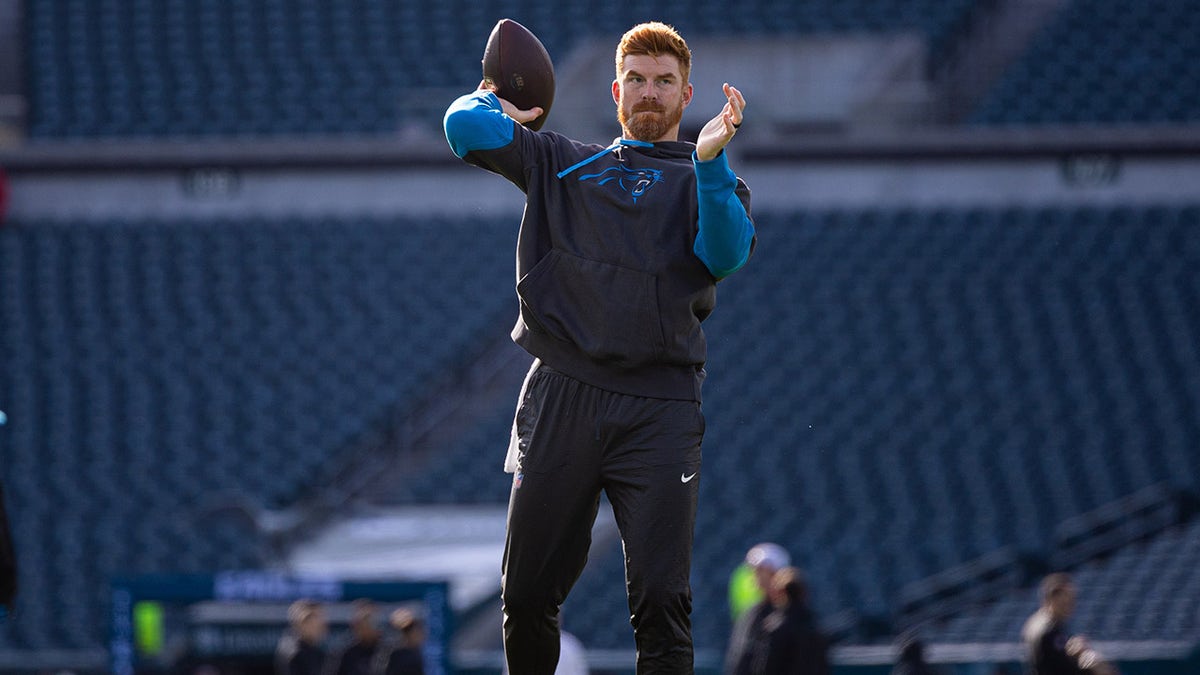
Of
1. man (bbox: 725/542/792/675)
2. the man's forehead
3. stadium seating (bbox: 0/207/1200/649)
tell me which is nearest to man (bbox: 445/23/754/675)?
the man's forehead

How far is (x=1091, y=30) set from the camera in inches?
766

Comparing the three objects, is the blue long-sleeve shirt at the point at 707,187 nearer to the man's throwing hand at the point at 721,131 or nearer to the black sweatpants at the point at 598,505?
the man's throwing hand at the point at 721,131

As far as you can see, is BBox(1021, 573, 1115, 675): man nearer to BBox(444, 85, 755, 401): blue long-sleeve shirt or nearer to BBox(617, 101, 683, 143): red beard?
BBox(444, 85, 755, 401): blue long-sleeve shirt

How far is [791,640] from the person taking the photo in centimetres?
875

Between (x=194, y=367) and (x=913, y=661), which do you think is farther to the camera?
(x=194, y=367)

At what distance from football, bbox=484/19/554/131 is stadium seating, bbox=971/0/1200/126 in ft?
49.6

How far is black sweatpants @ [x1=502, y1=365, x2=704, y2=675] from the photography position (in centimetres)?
404

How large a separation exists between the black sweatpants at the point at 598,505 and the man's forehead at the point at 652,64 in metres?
0.78

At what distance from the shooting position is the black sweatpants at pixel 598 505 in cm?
404

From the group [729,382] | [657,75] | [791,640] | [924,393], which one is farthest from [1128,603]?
[657,75]

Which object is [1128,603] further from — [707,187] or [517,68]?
[707,187]

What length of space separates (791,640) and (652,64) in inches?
204

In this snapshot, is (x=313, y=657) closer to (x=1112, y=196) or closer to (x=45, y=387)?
(x=45, y=387)

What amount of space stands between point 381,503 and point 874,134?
6936 mm
